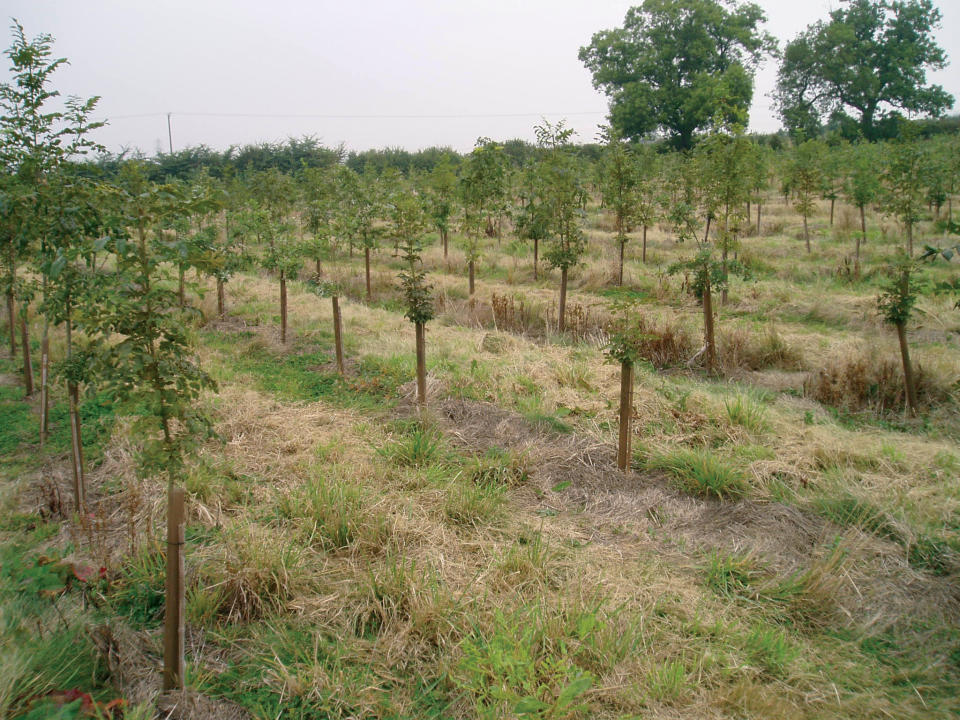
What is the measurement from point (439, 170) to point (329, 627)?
46.6 ft

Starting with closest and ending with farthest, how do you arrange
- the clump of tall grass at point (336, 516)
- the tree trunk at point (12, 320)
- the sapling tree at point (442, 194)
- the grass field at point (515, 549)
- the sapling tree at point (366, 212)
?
the grass field at point (515, 549) < the clump of tall grass at point (336, 516) < the tree trunk at point (12, 320) < the sapling tree at point (366, 212) < the sapling tree at point (442, 194)

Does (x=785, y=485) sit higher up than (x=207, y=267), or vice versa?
(x=207, y=267)

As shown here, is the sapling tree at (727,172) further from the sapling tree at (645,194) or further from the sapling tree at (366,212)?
the sapling tree at (645,194)

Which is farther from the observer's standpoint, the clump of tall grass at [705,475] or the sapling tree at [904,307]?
the sapling tree at [904,307]

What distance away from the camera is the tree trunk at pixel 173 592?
2.62 m

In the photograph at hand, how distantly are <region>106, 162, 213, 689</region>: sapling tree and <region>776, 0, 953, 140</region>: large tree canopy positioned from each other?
160 feet

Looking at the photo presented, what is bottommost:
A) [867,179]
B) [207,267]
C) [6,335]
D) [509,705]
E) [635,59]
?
[509,705]

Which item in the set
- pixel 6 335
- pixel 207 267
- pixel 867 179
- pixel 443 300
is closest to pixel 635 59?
pixel 867 179

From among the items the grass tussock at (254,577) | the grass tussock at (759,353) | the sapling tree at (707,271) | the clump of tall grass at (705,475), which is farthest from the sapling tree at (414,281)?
the grass tussock at (759,353)

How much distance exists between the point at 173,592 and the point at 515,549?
6.14ft

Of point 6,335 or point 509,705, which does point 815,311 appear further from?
point 6,335

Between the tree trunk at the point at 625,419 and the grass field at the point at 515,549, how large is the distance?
0.13 metres

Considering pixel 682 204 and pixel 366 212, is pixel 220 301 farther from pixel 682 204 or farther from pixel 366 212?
pixel 682 204

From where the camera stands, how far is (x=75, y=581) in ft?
11.0
